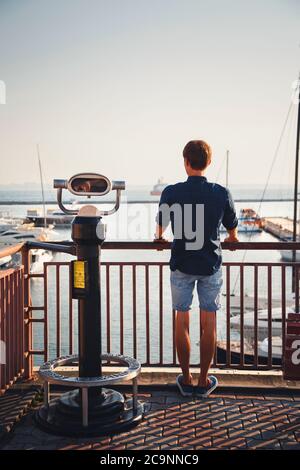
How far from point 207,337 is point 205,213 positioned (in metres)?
0.88

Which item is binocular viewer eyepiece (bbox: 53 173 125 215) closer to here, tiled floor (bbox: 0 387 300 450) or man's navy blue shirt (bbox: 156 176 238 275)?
man's navy blue shirt (bbox: 156 176 238 275)

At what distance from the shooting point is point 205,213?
4.04 metres

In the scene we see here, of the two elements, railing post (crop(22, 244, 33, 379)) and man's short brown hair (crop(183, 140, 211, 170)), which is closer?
man's short brown hair (crop(183, 140, 211, 170))

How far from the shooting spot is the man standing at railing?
13.2ft

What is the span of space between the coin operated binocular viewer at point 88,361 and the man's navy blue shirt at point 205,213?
444 mm

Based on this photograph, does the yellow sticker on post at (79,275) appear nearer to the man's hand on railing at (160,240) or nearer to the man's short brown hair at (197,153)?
the man's hand on railing at (160,240)

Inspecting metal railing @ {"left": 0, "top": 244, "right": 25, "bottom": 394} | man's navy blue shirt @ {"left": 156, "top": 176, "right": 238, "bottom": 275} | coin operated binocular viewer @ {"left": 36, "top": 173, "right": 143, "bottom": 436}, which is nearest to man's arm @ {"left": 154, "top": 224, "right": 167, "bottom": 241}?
man's navy blue shirt @ {"left": 156, "top": 176, "right": 238, "bottom": 275}

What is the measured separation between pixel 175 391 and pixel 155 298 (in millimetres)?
22109

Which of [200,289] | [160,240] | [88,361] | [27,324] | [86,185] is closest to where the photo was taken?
[86,185]

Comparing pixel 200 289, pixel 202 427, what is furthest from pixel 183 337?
pixel 202 427

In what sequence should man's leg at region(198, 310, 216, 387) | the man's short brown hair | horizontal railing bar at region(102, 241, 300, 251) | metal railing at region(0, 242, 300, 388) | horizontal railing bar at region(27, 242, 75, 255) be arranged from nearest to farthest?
1. horizontal railing bar at region(27, 242, 75, 255)
2. the man's short brown hair
3. man's leg at region(198, 310, 216, 387)
4. horizontal railing bar at region(102, 241, 300, 251)
5. metal railing at region(0, 242, 300, 388)

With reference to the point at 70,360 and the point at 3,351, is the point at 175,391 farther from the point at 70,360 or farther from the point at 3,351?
the point at 3,351

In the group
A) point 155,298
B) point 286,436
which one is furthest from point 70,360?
point 155,298

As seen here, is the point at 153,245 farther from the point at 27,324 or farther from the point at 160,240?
the point at 27,324
